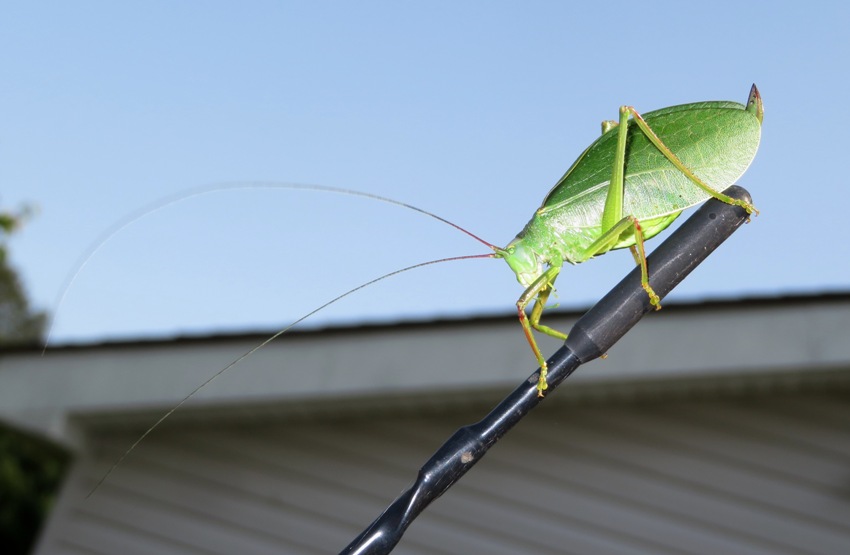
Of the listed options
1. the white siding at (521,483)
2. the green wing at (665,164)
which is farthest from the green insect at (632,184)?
the white siding at (521,483)

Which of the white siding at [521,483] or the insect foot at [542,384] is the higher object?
the insect foot at [542,384]

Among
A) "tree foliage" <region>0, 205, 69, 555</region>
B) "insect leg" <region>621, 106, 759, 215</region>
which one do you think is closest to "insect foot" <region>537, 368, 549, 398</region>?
"insect leg" <region>621, 106, 759, 215</region>

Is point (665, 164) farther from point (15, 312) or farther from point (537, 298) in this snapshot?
point (15, 312)

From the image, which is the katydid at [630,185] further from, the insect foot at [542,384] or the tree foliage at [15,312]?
the tree foliage at [15,312]

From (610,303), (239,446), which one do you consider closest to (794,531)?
(239,446)

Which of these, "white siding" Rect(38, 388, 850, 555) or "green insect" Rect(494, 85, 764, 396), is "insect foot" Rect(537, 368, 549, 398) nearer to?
"green insect" Rect(494, 85, 764, 396)

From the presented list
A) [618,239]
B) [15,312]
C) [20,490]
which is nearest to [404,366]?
[618,239]
